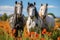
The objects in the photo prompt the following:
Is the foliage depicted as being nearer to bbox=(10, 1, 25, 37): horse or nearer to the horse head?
bbox=(10, 1, 25, 37): horse

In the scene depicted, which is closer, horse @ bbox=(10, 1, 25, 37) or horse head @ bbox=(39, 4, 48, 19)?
horse @ bbox=(10, 1, 25, 37)

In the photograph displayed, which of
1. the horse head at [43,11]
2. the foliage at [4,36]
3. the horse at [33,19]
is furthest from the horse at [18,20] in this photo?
the foliage at [4,36]

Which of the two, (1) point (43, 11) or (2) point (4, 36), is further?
(1) point (43, 11)

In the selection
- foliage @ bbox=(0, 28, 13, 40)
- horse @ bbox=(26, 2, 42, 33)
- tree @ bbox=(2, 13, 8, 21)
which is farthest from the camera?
tree @ bbox=(2, 13, 8, 21)

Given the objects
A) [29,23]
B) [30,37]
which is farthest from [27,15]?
[30,37]

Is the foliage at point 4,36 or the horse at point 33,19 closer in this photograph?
the foliage at point 4,36

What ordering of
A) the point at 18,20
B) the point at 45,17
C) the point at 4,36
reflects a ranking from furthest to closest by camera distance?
the point at 45,17 < the point at 18,20 < the point at 4,36

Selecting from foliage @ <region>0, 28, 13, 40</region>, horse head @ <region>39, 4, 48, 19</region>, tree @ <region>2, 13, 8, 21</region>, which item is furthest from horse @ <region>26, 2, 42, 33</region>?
foliage @ <region>0, 28, 13, 40</region>

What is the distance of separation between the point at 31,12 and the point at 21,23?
8.3 inches

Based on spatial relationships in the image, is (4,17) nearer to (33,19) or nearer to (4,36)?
(33,19)

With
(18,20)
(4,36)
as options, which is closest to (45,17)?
(18,20)

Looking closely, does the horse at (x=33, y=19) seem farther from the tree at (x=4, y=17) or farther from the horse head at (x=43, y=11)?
the tree at (x=4, y=17)

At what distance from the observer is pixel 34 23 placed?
9.96 ft

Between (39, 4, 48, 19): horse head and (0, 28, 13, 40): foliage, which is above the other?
(39, 4, 48, 19): horse head
